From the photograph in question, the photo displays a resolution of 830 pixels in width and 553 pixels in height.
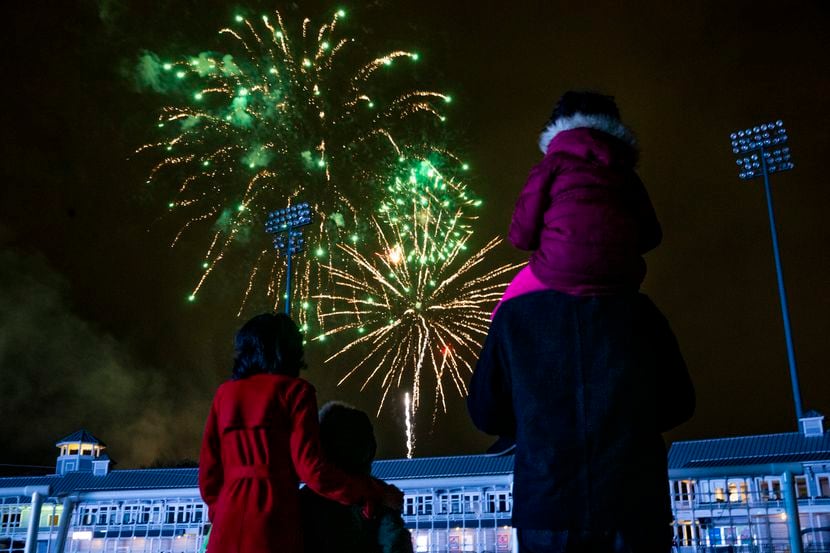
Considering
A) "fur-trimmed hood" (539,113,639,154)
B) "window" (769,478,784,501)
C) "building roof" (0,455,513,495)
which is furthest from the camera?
"building roof" (0,455,513,495)

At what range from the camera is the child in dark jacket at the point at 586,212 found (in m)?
2.69

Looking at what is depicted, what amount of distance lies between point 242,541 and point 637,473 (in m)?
2.04

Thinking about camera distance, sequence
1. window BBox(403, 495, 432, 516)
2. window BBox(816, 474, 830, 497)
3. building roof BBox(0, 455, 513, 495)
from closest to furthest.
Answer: window BBox(403, 495, 432, 516) → window BBox(816, 474, 830, 497) → building roof BBox(0, 455, 513, 495)

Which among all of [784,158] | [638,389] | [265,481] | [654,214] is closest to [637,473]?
[638,389]

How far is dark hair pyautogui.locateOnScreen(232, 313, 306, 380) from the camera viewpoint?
4.11 metres

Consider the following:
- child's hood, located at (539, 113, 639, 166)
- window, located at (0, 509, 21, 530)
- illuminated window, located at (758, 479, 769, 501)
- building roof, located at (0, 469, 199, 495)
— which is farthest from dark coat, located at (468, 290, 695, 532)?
building roof, located at (0, 469, 199, 495)

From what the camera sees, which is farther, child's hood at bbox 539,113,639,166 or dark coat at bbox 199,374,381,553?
dark coat at bbox 199,374,381,553

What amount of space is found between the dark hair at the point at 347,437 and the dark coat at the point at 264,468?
12cm

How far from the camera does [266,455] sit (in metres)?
3.87

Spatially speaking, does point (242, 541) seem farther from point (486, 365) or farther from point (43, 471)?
point (43, 471)

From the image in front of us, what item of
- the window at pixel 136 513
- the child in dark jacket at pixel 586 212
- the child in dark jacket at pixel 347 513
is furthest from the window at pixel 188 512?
the child in dark jacket at pixel 586 212

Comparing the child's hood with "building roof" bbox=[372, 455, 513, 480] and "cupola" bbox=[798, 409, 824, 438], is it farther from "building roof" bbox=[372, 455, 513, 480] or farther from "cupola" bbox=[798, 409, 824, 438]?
"cupola" bbox=[798, 409, 824, 438]

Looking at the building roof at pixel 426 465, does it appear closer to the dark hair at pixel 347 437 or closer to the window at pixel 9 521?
the window at pixel 9 521

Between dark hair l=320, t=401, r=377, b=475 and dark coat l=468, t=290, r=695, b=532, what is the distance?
1269 millimetres
